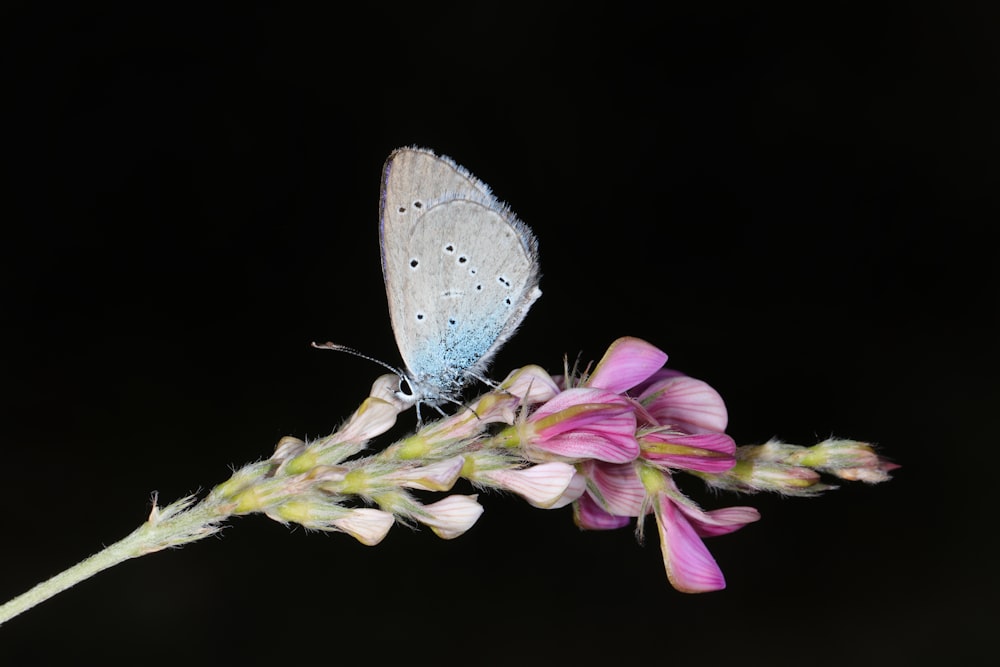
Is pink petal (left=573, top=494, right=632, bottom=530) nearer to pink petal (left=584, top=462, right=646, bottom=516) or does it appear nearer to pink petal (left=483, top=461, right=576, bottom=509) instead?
pink petal (left=584, top=462, right=646, bottom=516)

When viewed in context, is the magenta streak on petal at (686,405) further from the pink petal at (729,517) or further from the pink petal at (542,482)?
the pink petal at (542,482)

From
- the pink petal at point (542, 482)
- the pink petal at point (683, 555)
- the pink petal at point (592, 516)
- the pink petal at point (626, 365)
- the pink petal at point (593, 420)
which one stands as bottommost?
the pink petal at point (683, 555)

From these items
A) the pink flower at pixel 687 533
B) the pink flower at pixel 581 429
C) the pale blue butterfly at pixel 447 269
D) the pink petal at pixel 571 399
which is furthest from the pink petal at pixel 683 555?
the pale blue butterfly at pixel 447 269

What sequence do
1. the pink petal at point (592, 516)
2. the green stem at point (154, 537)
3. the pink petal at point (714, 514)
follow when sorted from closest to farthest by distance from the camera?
1. the green stem at point (154, 537)
2. the pink petal at point (714, 514)
3. the pink petal at point (592, 516)

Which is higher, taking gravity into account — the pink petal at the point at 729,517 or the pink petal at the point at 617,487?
the pink petal at the point at 617,487

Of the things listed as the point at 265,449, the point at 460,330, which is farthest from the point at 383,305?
the point at 460,330

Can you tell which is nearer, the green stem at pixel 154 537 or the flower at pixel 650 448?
the green stem at pixel 154 537

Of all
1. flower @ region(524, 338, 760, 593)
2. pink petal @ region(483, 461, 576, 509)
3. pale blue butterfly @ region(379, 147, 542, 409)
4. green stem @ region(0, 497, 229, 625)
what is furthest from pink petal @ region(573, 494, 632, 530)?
green stem @ region(0, 497, 229, 625)
